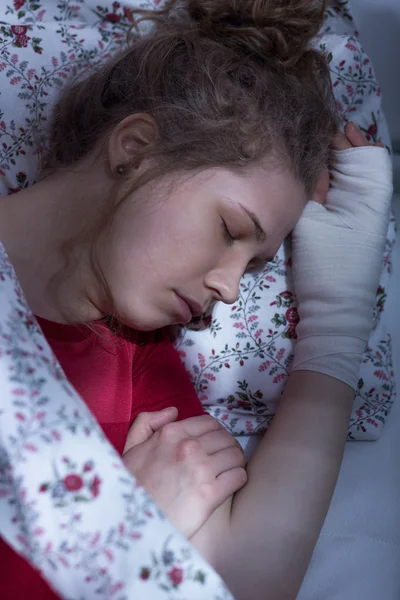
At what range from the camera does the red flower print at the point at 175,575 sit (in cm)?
65

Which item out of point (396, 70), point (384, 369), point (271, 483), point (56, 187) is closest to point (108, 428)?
point (271, 483)

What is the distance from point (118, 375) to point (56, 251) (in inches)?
8.3

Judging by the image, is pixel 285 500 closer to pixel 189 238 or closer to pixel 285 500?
pixel 285 500

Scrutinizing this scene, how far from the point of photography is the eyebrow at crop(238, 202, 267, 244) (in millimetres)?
932

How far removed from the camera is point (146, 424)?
39.0 inches

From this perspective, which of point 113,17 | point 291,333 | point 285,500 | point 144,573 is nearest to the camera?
point 144,573

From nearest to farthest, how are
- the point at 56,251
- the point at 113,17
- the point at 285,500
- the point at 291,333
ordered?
1. the point at 285,500
2. the point at 56,251
3. the point at 291,333
4. the point at 113,17

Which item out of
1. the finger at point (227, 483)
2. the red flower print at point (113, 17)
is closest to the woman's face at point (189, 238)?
the finger at point (227, 483)

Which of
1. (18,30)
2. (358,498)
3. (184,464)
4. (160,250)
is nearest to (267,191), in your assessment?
(160,250)

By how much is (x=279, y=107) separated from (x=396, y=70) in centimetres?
56

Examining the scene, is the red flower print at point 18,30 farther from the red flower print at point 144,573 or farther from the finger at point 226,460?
the red flower print at point 144,573

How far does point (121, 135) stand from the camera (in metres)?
1.01

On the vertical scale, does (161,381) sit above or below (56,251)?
below

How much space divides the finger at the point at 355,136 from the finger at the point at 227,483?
62 cm
